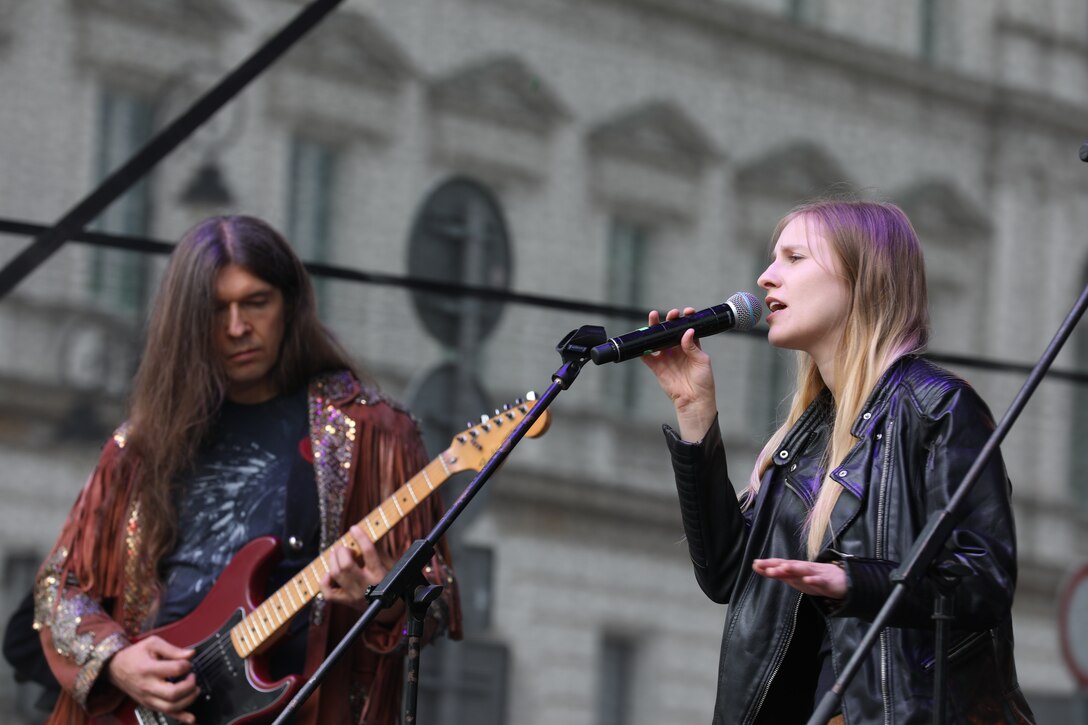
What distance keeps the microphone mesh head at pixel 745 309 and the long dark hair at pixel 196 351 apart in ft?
4.02

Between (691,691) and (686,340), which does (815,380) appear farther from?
(691,691)

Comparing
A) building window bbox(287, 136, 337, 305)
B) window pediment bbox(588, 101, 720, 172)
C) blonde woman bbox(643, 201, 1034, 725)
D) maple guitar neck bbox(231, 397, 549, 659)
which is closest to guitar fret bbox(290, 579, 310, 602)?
maple guitar neck bbox(231, 397, 549, 659)

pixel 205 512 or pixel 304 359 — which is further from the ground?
pixel 304 359

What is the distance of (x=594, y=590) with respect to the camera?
13094 mm

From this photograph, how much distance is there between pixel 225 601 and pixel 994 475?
172 centimetres

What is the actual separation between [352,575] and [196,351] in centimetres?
71

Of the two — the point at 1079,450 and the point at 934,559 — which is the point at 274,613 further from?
the point at 1079,450

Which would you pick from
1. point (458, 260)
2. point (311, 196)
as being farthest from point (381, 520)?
point (311, 196)

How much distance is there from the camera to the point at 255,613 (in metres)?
4.01

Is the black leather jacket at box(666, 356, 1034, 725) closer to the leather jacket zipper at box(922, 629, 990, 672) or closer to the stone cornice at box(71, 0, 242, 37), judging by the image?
the leather jacket zipper at box(922, 629, 990, 672)

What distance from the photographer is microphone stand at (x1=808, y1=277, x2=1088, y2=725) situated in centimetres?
278

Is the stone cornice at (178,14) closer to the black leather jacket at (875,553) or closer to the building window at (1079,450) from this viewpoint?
the building window at (1079,450)

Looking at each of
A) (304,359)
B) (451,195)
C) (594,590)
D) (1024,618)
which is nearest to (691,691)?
(594,590)

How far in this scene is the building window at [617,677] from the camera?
1319cm
